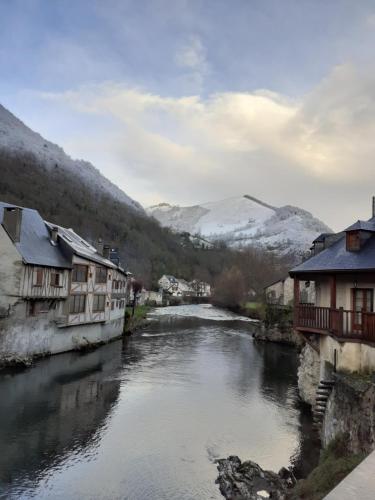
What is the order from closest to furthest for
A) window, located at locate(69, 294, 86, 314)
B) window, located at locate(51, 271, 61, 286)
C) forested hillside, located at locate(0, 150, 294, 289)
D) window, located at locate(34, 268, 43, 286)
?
window, located at locate(34, 268, 43, 286) < window, located at locate(51, 271, 61, 286) < window, located at locate(69, 294, 86, 314) < forested hillside, located at locate(0, 150, 294, 289)

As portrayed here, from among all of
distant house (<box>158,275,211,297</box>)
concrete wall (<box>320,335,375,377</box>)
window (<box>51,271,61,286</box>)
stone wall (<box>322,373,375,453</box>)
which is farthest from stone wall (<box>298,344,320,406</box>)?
distant house (<box>158,275,211,297</box>)

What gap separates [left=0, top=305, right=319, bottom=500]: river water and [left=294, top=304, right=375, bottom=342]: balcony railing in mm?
4085

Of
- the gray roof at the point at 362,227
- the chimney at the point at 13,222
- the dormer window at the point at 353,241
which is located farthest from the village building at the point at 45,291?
the gray roof at the point at 362,227

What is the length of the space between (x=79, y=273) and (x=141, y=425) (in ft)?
57.3

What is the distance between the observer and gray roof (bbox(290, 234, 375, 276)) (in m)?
13.3

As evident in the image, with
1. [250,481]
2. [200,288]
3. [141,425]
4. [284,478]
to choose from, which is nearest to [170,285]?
[200,288]

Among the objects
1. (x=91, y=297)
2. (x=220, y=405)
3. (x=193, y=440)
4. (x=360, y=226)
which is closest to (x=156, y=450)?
(x=193, y=440)

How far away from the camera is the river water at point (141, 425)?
11.5m

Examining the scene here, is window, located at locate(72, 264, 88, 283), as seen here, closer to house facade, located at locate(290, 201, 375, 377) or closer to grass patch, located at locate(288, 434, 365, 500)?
house facade, located at locate(290, 201, 375, 377)

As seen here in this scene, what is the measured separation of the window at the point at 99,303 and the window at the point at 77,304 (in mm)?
1387

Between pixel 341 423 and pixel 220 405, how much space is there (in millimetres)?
8864

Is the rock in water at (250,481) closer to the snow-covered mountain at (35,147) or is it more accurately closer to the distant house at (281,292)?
the distant house at (281,292)

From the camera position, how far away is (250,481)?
11.3 m

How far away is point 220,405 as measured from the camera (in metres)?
18.8
